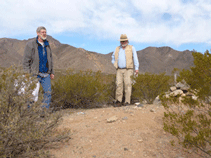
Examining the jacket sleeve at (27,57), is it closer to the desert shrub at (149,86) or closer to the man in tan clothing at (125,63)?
the man in tan clothing at (125,63)

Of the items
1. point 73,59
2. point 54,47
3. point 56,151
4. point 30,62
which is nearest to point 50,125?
point 56,151

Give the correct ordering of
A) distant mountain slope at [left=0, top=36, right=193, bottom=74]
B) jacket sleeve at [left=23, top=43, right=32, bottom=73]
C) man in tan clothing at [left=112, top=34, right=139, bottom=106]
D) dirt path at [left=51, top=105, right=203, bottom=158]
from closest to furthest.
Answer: dirt path at [left=51, top=105, right=203, bottom=158], jacket sleeve at [left=23, top=43, right=32, bottom=73], man in tan clothing at [left=112, top=34, right=139, bottom=106], distant mountain slope at [left=0, top=36, right=193, bottom=74]

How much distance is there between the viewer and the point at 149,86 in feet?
19.4

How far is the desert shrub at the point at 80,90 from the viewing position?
228 inches

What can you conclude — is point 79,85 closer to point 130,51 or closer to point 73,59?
point 130,51

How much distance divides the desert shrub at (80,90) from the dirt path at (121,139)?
1751mm

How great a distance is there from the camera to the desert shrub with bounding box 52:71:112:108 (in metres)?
5.78

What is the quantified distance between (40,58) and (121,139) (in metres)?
2.48

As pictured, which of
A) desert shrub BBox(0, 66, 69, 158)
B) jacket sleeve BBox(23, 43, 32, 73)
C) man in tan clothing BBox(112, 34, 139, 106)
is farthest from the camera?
man in tan clothing BBox(112, 34, 139, 106)

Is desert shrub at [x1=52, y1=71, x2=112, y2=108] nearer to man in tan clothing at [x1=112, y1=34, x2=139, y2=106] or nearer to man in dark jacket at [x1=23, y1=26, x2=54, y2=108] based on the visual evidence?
man in tan clothing at [x1=112, y1=34, x2=139, y2=106]

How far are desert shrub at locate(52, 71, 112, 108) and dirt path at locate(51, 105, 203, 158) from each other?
1751 mm

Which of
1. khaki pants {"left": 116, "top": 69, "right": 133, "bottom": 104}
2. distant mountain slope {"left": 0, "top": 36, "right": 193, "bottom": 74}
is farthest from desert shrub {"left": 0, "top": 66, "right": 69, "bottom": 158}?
distant mountain slope {"left": 0, "top": 36, "right": 193, "bottom": 74}

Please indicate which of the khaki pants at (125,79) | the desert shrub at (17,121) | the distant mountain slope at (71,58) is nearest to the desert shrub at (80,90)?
the khaki pants at (125,79)

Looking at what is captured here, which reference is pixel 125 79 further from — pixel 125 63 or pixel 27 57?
pixel 27 57
